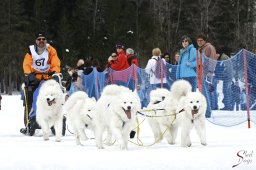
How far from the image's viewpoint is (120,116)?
7273 mm

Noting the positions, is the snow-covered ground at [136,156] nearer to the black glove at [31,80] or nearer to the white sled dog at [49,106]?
the white sled dog at [49,106]

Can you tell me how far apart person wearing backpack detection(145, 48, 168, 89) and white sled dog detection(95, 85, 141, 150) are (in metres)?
5.34

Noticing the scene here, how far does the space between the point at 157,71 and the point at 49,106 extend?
435 cm

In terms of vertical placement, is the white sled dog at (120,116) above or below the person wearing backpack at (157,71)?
below

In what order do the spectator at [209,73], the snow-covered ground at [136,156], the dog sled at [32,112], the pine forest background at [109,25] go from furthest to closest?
the pine forest background at [109,25] → the spectator at [209,73] → the dog sled at [32,112] → the snow-covered ground at [136,156]

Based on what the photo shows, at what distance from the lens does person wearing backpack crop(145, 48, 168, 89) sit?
12.9 metres

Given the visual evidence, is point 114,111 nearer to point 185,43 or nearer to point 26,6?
point 185,43

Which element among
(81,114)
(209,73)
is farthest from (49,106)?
(209,73)

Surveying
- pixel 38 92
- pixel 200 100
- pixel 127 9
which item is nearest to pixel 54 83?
pixel 38 92

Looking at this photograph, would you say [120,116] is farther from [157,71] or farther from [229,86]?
[157,71]

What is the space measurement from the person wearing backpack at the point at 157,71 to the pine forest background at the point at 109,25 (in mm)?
25473

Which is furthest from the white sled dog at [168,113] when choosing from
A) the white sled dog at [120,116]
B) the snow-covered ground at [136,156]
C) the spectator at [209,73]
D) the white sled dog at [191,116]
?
the spectator at [209,73]

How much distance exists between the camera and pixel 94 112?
7996mm

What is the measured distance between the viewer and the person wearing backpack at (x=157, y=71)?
12.9 m
